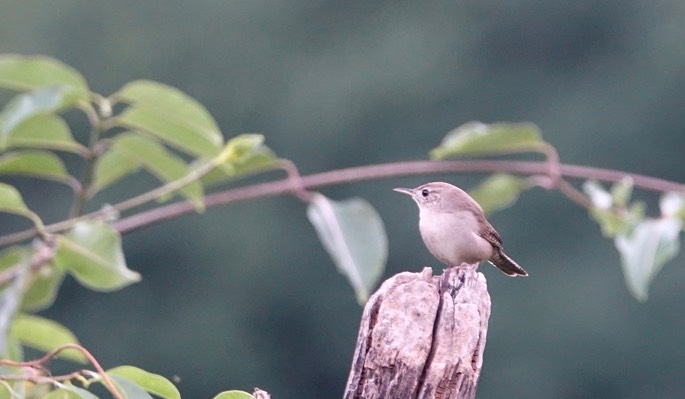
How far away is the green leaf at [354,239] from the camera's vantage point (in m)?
3.78

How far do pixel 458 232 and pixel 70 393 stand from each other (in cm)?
343

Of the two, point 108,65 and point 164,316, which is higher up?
point 108,65

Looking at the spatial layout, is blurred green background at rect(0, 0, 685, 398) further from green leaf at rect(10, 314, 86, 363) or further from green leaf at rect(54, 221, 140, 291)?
green leaf at rect(54, 221, 140, 291)

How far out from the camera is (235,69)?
36.4 meters

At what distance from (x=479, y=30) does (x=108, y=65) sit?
10.3m

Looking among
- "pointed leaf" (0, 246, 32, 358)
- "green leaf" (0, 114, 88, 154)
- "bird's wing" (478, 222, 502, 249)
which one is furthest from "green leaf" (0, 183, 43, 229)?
"bird's wing" (478, 222, 502, 249)

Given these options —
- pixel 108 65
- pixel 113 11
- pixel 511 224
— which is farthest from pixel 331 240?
pixel 113 11

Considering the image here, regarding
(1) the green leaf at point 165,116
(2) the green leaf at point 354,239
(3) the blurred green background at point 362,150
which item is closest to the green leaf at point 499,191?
(2) the green leaf at point 354,239

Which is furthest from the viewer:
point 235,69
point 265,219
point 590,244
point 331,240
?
point 235,69

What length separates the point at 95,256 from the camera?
319 centimetres

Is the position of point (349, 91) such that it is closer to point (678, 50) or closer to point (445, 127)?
point (445, 127)

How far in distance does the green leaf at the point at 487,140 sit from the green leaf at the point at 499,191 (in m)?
0.22

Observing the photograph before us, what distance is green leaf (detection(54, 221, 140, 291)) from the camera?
3195 millimetres

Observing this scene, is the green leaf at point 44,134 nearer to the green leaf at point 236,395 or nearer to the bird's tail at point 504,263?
the green leaf at point 236,395
